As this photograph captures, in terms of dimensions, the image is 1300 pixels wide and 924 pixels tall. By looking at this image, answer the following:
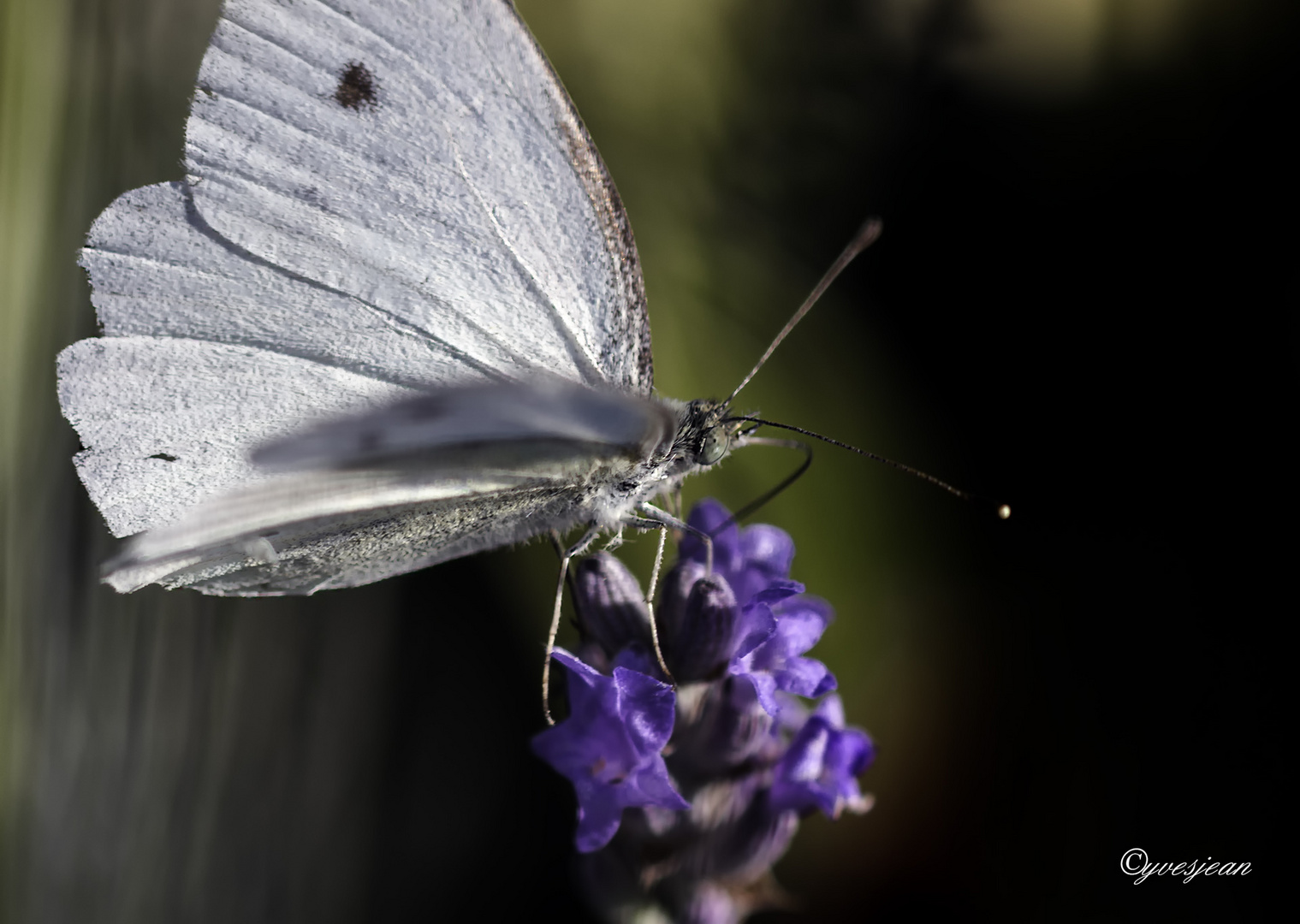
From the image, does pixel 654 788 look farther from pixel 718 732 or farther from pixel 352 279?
pixel 352 279

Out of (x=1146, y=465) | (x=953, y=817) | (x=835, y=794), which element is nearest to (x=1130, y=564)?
(x=1146, y=465)

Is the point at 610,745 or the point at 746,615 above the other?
the point at 746,615

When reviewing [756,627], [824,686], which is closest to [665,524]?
[756,627]

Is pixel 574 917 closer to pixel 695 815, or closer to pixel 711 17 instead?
pixel 695 815

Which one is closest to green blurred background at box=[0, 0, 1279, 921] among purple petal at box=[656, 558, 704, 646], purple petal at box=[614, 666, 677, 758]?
purple petal at box=[656, 558, 704, 646]

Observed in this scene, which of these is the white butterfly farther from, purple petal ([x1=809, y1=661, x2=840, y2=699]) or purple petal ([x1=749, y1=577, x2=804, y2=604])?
purple petal ([x1=809, y1=661, x2=840, y2=699])

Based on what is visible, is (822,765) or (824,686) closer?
(824,686)
